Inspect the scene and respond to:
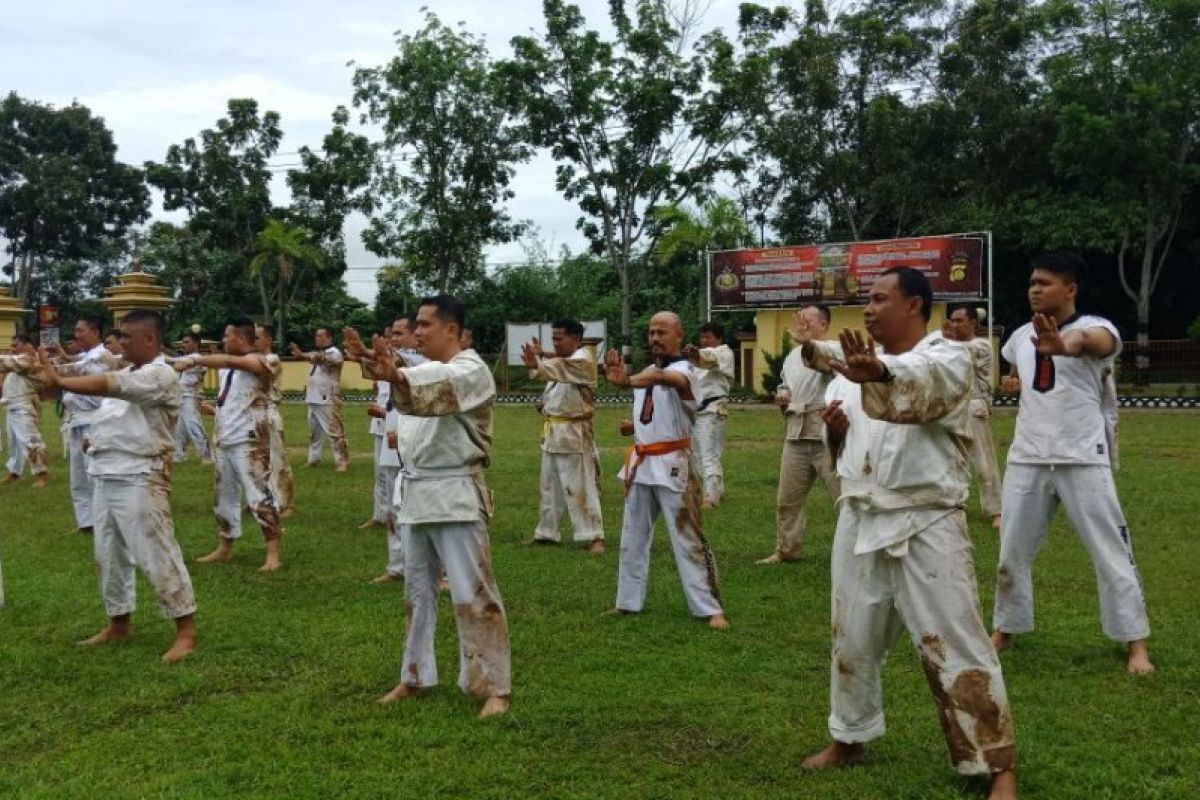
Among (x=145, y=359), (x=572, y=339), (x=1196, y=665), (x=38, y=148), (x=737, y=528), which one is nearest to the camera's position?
(x=1196, y=665)

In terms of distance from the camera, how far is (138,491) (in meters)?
6.74

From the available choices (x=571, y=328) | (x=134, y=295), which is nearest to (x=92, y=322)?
(x=571, y=328)

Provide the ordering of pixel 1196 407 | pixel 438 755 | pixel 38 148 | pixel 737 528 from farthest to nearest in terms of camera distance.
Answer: pixel 38 148 → pixel 1196 407 → pixel 737 528 → pixel 438 755

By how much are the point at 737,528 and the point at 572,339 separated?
117 inches

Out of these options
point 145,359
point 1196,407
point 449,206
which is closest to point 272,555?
point 145,359

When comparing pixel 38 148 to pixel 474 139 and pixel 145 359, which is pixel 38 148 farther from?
pixel 145 359

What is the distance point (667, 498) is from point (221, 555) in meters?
4.53

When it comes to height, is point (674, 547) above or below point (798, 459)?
below

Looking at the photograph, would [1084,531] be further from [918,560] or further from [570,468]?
[570,468]

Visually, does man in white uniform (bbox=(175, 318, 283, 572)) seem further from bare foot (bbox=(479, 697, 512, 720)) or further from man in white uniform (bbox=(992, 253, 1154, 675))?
man in white uniform (bbox=(992, 253, 1154, 675))

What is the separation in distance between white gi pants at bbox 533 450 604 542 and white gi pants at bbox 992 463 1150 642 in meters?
4.55

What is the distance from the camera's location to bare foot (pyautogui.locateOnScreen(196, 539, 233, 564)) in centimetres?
972

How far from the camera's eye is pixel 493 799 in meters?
4.48

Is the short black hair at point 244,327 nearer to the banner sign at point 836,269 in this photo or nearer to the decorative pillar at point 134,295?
the banner sign at point 836,269
